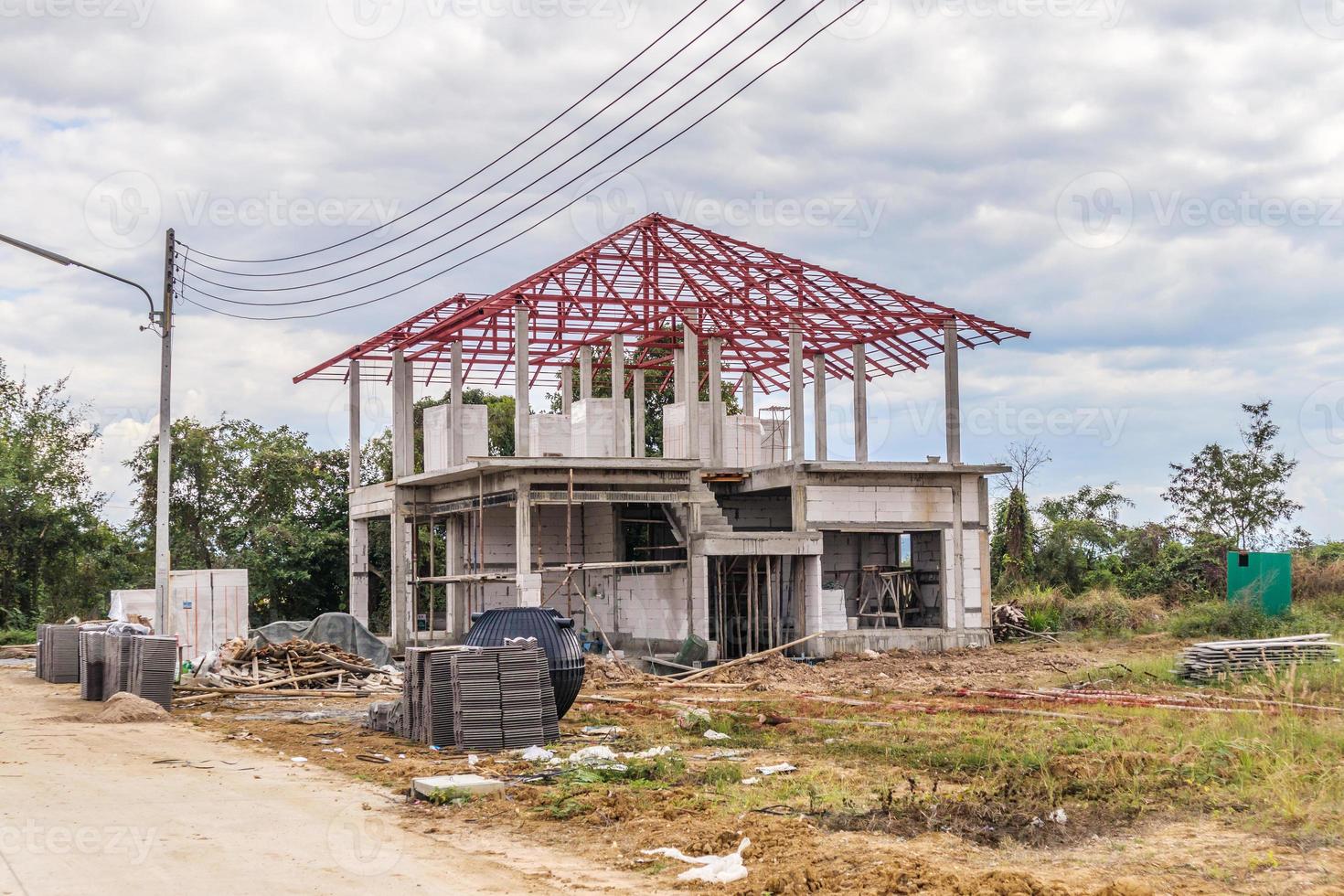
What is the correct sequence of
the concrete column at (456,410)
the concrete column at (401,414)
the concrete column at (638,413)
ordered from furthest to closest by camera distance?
the concrete column at (638,413) → the concrete column at (401,414) → the concrete column at (456,410)

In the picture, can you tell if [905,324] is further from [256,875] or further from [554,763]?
[256,875]

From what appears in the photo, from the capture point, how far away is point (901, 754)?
565 inches

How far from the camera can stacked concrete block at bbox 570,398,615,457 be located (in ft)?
116

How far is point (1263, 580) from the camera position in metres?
32.6

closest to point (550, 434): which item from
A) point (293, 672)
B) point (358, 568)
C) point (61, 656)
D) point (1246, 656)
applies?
point (358, 568)

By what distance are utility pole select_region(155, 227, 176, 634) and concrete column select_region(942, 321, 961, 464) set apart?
19235 mm

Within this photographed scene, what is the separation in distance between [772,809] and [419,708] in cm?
680

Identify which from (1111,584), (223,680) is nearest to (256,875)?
(223,680)

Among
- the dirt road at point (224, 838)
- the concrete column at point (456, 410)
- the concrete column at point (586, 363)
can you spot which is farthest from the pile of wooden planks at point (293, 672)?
the concrete column at point (586, 363)

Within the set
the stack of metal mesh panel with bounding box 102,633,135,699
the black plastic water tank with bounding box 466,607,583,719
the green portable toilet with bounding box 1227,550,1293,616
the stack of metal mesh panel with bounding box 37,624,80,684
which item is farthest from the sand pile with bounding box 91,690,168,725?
the green portable toilet with bounding box 1227,550,1293,616

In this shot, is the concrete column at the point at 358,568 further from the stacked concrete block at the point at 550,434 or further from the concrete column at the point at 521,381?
the concrete column at the point at 521,381

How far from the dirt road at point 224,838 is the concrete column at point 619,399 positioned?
65.7 feet

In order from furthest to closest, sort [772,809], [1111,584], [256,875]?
[1111,584]
[772,809]
[256,875]

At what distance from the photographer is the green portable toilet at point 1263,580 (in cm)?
3234
